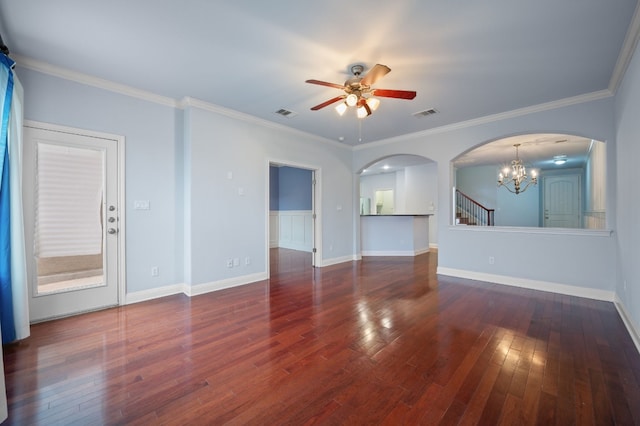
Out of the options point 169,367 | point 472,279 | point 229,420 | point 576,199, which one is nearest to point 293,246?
point 472,279

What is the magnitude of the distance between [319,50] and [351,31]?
40cm

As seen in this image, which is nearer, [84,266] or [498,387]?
[498,387]

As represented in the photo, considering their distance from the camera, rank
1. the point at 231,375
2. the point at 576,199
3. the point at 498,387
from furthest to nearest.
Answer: the point at 576,199 < the point at 231,375 < the point at 498,387

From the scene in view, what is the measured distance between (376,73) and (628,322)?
11.9 feet

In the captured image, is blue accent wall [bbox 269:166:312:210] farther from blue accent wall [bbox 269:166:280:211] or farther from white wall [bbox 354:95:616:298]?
white wall [bbox 354:95:616:298]

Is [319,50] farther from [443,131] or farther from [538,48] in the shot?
[443,131]

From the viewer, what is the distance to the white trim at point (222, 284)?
3.91m

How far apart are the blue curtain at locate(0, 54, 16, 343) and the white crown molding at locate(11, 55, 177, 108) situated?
58 cm

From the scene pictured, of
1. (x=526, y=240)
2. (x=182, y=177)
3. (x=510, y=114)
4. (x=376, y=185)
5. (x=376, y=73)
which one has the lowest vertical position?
(x=526, y=240)

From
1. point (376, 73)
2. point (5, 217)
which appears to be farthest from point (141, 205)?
point (376, 73)

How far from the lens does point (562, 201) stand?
9.30 m

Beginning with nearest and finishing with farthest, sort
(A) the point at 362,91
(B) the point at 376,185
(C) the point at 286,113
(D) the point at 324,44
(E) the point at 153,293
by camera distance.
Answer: (D) the point at 324,44
(A) the point at 362,91
(E) the point at 153,293
(C) the point at 286,113
(B) the point at 376,185

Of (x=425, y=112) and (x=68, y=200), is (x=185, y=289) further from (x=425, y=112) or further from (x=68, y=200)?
(x=425, y=112)

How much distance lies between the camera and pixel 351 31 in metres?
2.40
